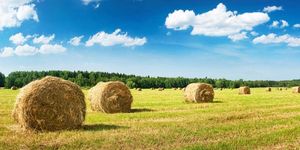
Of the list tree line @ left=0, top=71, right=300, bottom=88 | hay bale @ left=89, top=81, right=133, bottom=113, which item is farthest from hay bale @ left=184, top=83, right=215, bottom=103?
tree line @ left=0, top=71, right=300, bottom=88

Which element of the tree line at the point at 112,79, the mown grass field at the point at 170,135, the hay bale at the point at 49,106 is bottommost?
the mown grass field at the point at 170,135

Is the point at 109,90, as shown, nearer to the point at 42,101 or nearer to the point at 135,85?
the point at 42,101

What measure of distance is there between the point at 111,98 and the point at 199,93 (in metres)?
10.6

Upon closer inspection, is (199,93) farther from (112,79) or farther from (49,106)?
(112,79)

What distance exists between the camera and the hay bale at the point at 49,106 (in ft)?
51.6

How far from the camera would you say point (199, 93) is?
1309 inches

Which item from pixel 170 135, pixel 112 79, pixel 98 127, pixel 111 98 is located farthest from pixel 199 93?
pixel 112 79

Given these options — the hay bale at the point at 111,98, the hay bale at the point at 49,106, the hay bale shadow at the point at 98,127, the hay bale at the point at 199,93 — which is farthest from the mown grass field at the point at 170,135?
the hay bale at the point at 199,93

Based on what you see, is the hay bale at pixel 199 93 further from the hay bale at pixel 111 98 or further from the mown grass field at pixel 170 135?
the mown grass field at pixel 170 135

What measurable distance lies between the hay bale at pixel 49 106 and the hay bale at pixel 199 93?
16.8 m

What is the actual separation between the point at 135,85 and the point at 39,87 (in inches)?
3648

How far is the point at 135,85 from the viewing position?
4291 inches

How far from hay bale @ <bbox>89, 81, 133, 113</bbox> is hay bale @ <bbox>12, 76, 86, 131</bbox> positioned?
22.7 ft

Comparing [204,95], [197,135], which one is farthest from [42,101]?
[204,95]
